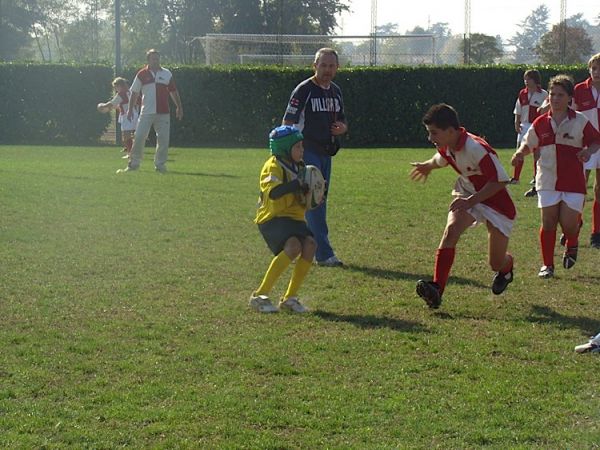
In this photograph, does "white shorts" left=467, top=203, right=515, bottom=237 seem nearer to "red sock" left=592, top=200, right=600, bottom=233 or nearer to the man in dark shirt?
the man in dark shirt

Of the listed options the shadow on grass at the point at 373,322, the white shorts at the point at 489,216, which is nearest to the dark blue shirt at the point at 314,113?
the white shorts at the point at 489,216

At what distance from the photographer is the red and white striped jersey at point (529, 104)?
56.3 feet

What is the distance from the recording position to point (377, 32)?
40.6 metres

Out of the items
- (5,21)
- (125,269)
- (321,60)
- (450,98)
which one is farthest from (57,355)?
(5,21)

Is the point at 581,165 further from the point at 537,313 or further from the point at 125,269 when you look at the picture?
the point at 125,269

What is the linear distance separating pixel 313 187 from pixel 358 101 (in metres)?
21.7

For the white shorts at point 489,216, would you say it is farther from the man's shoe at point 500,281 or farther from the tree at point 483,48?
the tree at point 483,48

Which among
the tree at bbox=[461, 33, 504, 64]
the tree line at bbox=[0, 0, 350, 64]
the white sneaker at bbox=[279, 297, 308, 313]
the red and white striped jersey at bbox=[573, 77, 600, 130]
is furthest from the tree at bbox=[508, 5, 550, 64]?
the white sneaker at bbox=[279, 297, 308, 313]

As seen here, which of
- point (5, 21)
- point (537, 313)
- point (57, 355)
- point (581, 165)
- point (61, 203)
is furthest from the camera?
point (5, 21)

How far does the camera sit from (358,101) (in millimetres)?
29531

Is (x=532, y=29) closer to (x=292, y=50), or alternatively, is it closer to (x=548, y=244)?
(x=292, y=50)

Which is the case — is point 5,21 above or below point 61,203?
above

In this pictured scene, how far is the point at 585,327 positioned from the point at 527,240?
4.25 meters

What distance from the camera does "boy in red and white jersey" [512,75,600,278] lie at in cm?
913
